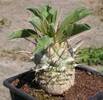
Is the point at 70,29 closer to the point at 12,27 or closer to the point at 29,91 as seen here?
the point at 29,91

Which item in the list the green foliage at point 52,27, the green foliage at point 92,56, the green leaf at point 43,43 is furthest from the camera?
the green foliage at point 92,56

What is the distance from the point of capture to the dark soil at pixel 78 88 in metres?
2.36

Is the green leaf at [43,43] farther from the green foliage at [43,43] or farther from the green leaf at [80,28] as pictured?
the green leaf at [80,28]

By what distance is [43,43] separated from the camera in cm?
213

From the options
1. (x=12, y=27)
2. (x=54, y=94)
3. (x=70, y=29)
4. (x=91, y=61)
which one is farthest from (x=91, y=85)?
(x=12, y=27)

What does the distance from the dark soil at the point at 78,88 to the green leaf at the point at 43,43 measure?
0.32 meters

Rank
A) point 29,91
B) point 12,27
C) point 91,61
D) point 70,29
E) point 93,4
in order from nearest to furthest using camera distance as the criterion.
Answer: point 70,29 → point 29,91 → point 91,61 → point 12,27 → point 93,4

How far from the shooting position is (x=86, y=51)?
4359 mm

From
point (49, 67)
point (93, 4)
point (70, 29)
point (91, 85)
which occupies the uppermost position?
point (70, 29)

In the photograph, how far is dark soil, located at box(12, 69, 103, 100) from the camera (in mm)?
2355

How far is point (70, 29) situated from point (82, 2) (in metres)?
3.86

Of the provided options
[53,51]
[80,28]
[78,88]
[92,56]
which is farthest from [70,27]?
[92,56]

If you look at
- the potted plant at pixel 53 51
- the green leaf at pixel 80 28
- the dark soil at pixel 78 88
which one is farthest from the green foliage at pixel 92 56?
the green leaf at pixel 80 28

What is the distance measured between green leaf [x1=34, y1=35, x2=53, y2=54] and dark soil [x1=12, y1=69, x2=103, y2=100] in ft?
1.06
